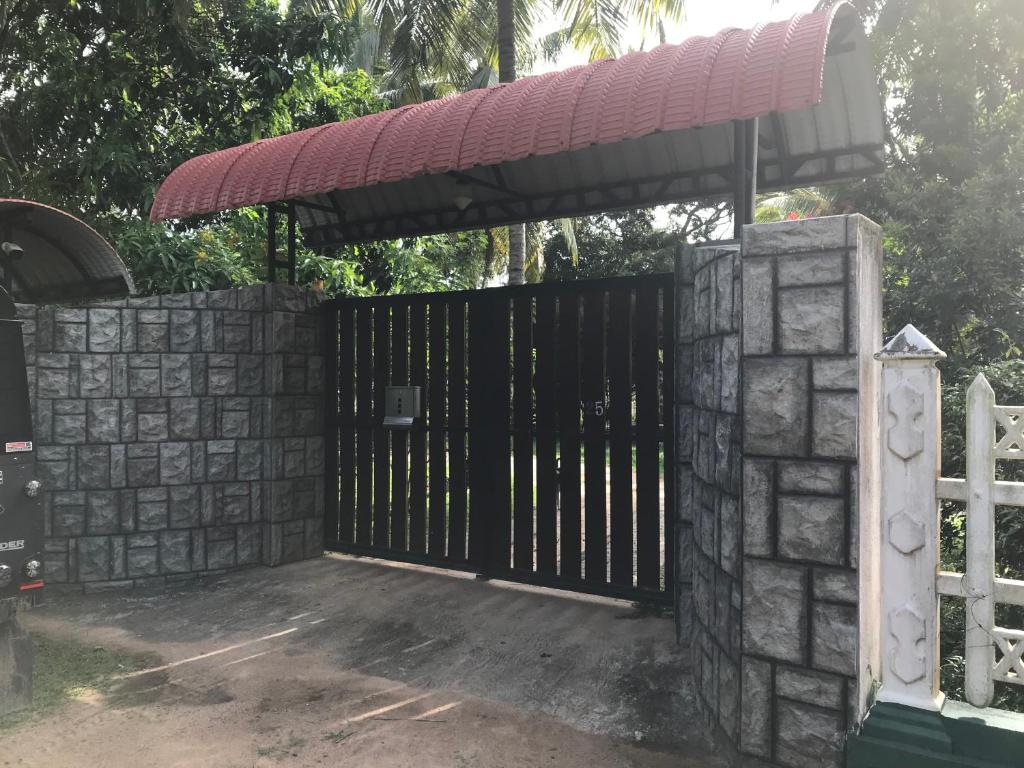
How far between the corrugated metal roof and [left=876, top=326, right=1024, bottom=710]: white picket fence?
5.75 metres

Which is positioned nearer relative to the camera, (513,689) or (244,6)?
(513,689)

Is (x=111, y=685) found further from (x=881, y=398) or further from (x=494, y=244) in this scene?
(x=494, y=244)

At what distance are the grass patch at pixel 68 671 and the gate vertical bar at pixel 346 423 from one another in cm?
230

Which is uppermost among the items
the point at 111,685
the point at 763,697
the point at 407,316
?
the point at 407,316

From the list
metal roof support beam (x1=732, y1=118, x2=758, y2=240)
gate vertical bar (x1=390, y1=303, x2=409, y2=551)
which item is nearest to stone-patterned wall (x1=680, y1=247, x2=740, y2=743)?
metal roof support beam (x1=732, y1=118, x2=758, y2=240)

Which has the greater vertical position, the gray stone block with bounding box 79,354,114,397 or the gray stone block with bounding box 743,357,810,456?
the gray stone block with bounding box 79,354,114,397

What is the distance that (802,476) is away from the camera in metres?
2.75

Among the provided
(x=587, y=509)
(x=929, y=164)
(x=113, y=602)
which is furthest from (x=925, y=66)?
(x=113, y=602)

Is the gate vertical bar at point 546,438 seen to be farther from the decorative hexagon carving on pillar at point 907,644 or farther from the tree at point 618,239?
the tree at point 618,239

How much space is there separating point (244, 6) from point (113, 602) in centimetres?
838

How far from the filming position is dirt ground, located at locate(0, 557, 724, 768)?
3.27 meters

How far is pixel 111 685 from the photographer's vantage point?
4.01 meters

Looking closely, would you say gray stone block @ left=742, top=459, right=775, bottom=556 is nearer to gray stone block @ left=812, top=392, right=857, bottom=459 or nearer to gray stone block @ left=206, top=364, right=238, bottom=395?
gray stone block @ left=812, top=392, right=857, bottom=459

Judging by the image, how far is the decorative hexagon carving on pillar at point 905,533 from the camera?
2592mm
